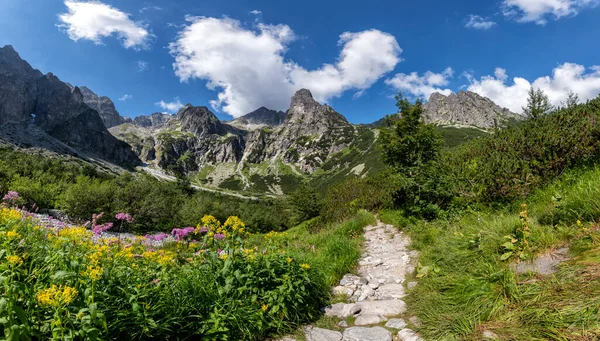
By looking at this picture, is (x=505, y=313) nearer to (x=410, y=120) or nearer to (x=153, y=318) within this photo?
(x=153, y=318)

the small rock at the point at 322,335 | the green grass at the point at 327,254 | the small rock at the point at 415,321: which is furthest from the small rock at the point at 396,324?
the green grass at the point at 327,254

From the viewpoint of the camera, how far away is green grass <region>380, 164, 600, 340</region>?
124 inches

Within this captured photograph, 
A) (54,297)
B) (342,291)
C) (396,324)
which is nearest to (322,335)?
(396,324)

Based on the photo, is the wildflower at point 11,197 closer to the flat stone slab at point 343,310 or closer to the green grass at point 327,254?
the green grass at point 327,254

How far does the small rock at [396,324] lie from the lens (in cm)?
447

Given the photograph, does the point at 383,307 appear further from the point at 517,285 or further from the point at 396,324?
the point at 517,285

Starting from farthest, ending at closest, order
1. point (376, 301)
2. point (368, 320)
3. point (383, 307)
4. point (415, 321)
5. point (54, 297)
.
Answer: point (376, 301) → point (383, 307) → point (368, 320) → point (415, 321) → point (54, 297)

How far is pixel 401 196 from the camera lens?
15.4 m

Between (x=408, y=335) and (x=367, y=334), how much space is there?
60 cm

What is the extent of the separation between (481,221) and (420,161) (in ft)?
27.2

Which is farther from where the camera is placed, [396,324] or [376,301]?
[376,301]

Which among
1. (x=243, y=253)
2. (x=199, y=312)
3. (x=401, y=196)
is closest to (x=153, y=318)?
(x=199, y=312)

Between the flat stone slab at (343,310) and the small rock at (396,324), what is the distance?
70 cm

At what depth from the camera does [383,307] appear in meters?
5.21
